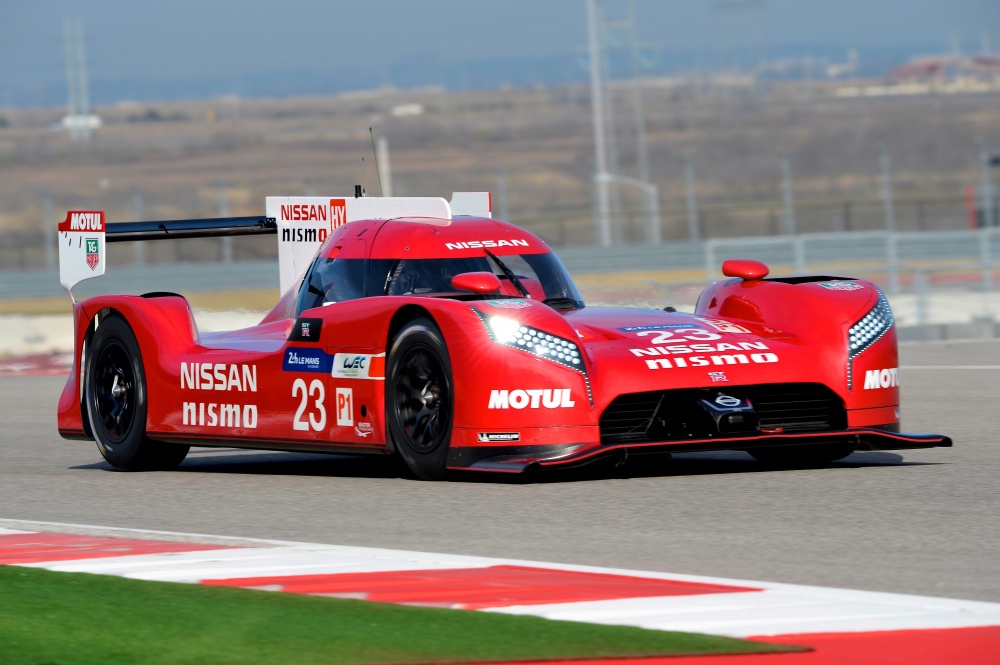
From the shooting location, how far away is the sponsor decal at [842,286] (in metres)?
8.92

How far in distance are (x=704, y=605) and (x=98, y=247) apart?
257 inches

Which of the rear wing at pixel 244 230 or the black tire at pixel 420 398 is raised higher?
the rear wing at pixel 244 230

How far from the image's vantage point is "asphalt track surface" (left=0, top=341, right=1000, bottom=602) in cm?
604

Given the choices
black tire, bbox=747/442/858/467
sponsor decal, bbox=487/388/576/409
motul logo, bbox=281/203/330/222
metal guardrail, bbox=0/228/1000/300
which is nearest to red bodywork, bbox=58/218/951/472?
sponsor decal, bbox=487/388/576/409

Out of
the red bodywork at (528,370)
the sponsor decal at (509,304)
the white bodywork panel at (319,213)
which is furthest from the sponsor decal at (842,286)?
the white bodywork panel at (319,213)

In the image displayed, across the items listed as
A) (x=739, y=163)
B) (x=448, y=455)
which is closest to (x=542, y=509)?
(x=448, y=455)

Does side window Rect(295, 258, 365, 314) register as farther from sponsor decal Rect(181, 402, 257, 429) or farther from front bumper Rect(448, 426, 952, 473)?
front bumper Rect(448, 426, 952, 473)

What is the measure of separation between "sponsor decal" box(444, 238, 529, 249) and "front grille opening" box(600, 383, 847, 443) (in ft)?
5.19

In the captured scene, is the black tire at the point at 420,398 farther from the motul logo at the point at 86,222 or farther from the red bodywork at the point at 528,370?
the motul logo at the point at 86,222

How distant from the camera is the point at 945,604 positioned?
512 cm

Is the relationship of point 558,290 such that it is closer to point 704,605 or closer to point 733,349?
point 733,349

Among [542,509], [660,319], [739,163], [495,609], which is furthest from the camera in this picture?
[739,163]

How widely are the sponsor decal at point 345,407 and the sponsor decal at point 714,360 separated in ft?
5.01

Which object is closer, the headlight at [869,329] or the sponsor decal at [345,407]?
the headlight at [869,329]
